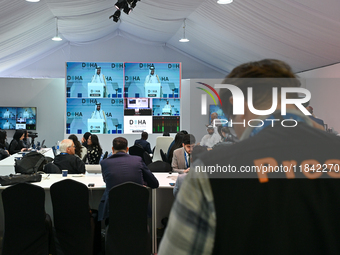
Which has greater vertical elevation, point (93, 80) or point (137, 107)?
point (93, 80)

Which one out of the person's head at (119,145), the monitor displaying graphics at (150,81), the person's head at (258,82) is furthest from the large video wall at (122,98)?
the person's head at (258,82)

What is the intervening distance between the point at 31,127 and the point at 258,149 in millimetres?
12116

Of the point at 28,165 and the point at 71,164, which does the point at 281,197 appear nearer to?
the point at 71,164

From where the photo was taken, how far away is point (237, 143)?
0.77m

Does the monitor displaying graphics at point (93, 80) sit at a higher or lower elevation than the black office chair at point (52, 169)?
higher

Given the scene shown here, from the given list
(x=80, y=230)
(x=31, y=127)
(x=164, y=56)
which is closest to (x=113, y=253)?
(x=80, y=230)

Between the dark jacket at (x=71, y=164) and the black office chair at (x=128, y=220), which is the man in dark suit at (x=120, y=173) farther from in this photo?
the dark jacket at (x=71, y=164)

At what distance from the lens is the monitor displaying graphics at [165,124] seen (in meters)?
10.2

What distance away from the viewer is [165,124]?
33.3 ft

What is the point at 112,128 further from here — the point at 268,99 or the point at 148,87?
the point at 268,99

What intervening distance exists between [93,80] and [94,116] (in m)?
1.04

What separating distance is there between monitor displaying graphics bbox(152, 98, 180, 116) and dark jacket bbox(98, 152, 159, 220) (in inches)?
252

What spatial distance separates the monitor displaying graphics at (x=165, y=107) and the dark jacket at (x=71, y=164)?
17.7ft

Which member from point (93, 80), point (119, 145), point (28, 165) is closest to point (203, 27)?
point (93, 80)
